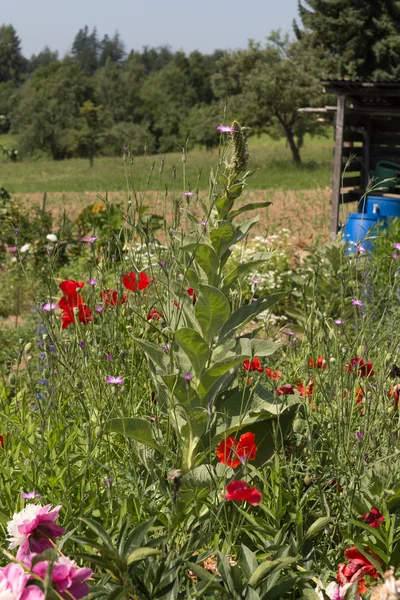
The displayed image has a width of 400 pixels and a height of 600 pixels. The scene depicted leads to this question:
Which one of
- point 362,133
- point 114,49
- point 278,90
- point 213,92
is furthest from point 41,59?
point 362,133

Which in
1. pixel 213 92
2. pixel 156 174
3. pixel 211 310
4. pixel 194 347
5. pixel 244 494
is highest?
pixel 213 92

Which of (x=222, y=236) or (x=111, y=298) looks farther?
(x=111, y=298)

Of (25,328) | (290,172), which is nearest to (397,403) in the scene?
(25,328)

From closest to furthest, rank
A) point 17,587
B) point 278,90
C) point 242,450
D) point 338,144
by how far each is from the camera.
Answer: point 17,587, point 242,450, point 338,144, point 278,90

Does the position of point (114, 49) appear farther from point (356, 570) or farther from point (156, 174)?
point (356, 570)

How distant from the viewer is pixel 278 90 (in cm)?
3291

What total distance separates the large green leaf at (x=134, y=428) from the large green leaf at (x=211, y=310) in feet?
1.08

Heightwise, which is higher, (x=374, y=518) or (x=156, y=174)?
(x=374, y=518)

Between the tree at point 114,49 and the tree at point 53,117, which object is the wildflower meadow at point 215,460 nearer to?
the tree at point 53,117

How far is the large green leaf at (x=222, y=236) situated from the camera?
6.70 feet

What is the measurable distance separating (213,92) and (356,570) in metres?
68.0

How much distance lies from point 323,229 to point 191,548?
1230 cm

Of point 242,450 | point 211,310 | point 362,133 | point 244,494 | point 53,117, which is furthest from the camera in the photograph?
point 53,117

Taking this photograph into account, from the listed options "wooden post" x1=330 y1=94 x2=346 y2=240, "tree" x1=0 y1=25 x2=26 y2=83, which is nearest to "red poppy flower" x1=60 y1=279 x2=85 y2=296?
"wooden post" x1=330 y1=94 x2=346 y2=240
